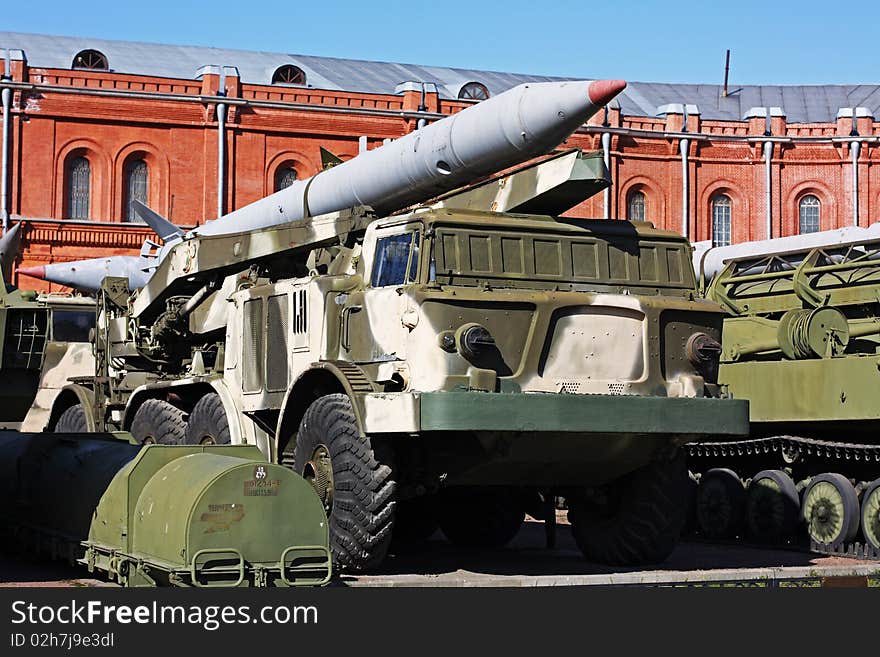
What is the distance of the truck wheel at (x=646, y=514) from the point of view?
10617 mm

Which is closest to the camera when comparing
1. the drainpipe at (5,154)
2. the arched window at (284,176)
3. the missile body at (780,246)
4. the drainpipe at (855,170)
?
the missile body at (780,246)

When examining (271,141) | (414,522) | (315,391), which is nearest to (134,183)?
(271,141)

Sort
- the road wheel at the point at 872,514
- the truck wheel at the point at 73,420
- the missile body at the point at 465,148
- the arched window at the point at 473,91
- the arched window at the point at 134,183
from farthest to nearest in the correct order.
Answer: the arched window at the point at 473,91, the arched window at the point at 134,183, the truck wheel at the point at 73,420, the road wheel at the point at 872,514, the missile body at the point at 465,148

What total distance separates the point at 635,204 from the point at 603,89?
110 ft

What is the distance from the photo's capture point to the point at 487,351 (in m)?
9.52

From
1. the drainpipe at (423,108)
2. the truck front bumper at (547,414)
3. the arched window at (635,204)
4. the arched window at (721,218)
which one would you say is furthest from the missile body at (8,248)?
the arched window at (721,218)

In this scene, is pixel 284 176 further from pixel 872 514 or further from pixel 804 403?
pixel 872 514

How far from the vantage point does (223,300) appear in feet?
42.6

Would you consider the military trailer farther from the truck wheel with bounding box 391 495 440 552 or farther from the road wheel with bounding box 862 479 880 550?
the truck wheel with bounding box 391 495 440 552

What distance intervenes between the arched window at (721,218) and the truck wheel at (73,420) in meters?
31.2

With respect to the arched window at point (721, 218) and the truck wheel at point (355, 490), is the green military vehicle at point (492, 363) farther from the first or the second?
the arched window at point (721, 218)

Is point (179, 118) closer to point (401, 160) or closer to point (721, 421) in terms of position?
point (401, 160)

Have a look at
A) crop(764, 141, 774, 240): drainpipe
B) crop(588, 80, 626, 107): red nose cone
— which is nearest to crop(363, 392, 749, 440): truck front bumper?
crop(588, 80, 626, 107): red nose cone

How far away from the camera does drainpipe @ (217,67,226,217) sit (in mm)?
38094
